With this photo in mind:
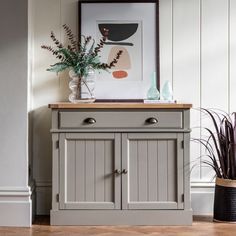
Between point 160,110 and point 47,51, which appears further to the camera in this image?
point 47,51

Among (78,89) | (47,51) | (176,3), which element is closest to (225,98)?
(176,3)

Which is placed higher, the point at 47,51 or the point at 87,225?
the point at 47,51

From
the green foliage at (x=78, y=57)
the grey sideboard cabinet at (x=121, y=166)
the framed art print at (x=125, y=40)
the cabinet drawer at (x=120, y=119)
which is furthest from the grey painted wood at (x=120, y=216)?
the green foliage at (x=78, y=57)

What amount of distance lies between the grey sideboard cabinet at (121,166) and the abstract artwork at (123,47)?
43 centimetres

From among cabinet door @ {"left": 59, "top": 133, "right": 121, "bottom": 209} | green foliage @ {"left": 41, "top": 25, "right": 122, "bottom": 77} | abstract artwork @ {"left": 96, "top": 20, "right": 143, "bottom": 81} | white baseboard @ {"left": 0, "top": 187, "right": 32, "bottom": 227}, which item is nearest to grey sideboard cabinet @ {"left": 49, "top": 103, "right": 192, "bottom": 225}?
cabinet door @ {"left": 59, "top": 133, "right": 121, "bottom": 209}

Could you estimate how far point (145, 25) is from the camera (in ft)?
12.3

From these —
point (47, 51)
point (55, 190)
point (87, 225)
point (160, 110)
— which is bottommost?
point (87, 225)

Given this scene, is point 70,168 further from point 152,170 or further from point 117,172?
point 152,170

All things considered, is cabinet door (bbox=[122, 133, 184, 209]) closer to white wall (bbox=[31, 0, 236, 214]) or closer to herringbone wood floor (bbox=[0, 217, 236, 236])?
herringbone wood floor (bbox=[0, 217, 236, 236])

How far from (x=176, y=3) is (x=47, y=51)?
101 centimetres

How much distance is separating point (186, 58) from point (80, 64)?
81 centimetres

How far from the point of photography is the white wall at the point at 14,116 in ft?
11.3

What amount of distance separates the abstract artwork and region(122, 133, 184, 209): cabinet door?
1.87 ft

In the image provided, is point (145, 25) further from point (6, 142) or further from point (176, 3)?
point (6, 142)
